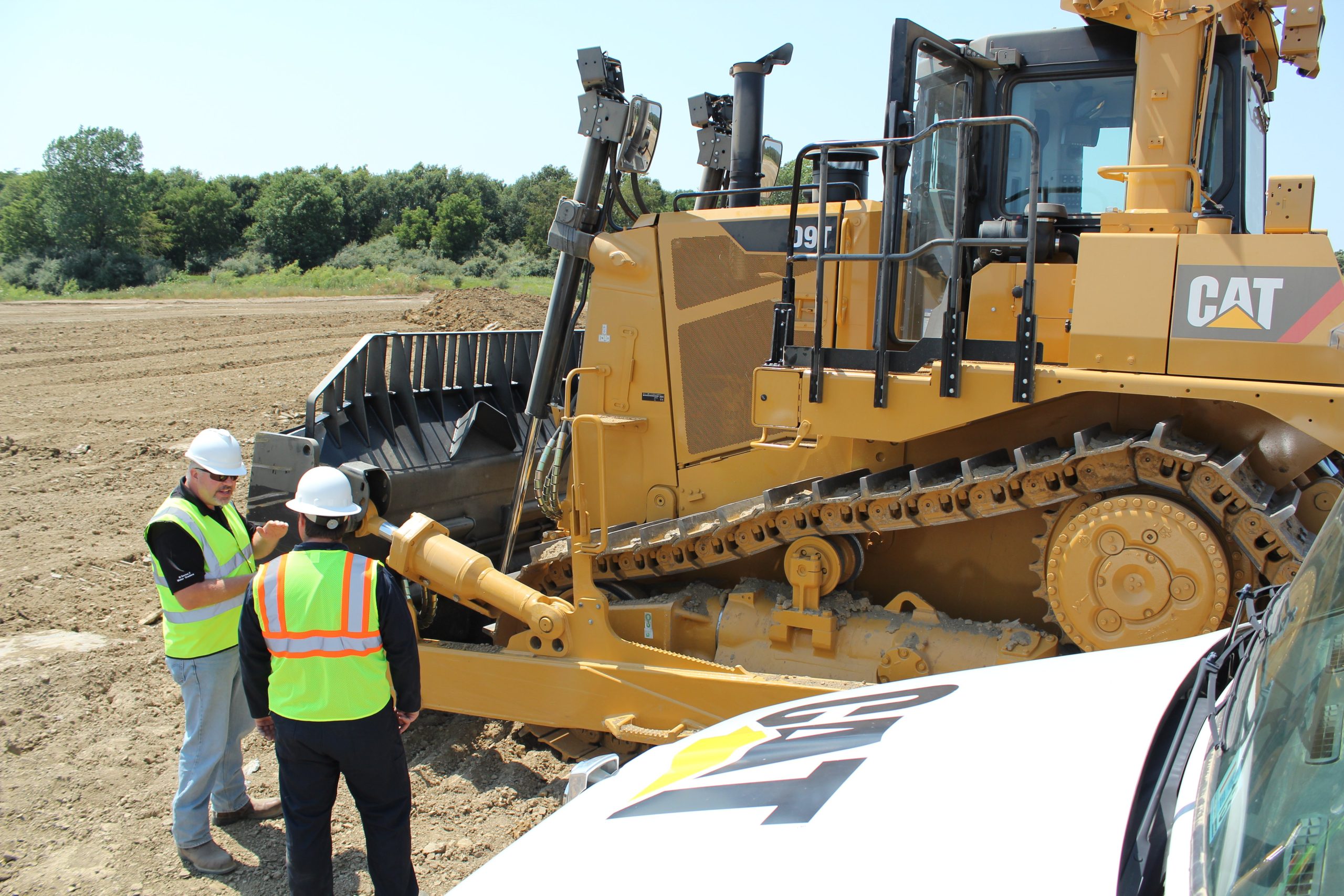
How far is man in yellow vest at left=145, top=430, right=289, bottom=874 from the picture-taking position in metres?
4.13

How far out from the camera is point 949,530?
4.56 metres

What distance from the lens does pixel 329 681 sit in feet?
11.3

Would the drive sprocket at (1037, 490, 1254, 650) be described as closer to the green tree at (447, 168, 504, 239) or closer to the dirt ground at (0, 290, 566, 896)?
the dirt ground at (0, 290, 566, 896)

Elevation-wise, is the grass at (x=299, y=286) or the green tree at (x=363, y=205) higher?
the green tree at (x=363, y=205)

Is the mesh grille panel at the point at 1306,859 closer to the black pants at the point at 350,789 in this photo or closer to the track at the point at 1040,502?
the track at the point at 1040,502

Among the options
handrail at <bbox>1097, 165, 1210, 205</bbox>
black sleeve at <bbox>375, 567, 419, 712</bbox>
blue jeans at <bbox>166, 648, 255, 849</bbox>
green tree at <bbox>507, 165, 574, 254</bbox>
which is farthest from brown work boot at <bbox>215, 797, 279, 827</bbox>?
green tree at <bbox>507, 165, 574, 254</bbox>

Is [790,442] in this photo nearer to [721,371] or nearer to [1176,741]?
[721,371]

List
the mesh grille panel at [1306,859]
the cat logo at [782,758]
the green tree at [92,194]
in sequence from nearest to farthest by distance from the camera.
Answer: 1. the mesh grille panel at [1306,859]
2. the cat logo at [782,758]
3. the green tree at [92,194]

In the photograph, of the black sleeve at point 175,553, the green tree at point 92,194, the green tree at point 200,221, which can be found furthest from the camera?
the green tree at point 200,221

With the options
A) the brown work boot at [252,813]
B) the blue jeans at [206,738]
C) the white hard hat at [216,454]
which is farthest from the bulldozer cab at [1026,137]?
the brown work boot at [252,813]

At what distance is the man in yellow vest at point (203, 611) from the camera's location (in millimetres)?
4133

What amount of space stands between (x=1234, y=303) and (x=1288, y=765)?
2488 mm

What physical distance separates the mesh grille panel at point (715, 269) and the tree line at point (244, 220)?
3538 centimetres

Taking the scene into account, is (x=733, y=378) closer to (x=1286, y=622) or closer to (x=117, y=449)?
(x=1286, y=622)
